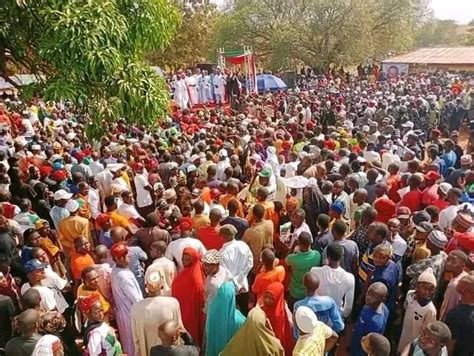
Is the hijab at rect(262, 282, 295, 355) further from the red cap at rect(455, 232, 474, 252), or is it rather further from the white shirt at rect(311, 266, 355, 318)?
the red cap at rect(455, 232, 474, 252)

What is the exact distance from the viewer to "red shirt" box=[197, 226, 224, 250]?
6.01 m

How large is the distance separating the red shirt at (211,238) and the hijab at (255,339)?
77.4 inches

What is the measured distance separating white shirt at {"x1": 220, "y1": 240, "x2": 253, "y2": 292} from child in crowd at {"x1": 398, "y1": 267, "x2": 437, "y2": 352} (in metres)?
1.65

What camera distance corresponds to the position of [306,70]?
2956cm

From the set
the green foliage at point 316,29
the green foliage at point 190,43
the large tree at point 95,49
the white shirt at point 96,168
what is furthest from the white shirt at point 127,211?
the green foliage at point 316,29

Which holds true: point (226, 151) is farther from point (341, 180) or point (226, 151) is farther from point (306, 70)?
point (306, 70)

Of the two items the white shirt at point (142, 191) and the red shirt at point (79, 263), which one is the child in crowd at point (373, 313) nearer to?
the red shirt at point (79, 263)

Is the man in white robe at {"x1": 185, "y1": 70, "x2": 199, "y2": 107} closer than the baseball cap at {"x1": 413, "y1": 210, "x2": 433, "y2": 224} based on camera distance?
No

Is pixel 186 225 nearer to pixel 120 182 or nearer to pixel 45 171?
pixel 120 182

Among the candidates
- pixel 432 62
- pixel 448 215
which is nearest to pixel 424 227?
pixel 448 215

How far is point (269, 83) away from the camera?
24.0 m

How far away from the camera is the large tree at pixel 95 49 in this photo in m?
5.20

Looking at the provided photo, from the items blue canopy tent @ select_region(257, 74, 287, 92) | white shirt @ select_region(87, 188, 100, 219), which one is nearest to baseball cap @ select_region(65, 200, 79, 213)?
white shirt @ select_region(87, 188, 100, 219)

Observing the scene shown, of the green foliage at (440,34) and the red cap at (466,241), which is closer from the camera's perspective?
the red cap at (466,241)
